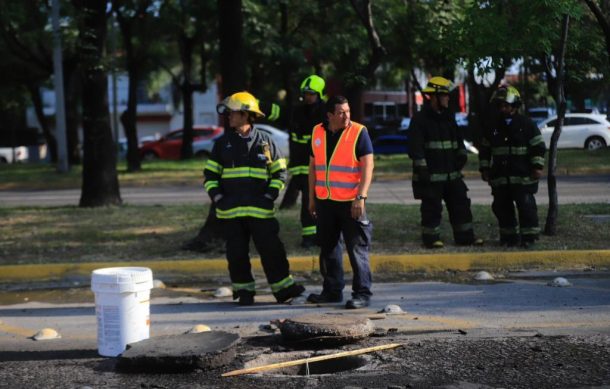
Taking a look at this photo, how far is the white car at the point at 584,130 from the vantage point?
27.9 m

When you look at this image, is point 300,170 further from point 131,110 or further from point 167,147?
point 167,147

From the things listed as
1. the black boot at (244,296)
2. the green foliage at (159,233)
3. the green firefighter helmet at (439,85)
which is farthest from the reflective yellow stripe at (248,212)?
the green firefighter helmet at (439,85)

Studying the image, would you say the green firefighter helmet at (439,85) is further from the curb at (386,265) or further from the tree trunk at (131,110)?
the tree trunk at (131,110)

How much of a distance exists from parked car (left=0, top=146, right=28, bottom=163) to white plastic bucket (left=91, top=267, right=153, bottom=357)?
38552 mm

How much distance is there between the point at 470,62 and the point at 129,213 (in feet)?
18.2

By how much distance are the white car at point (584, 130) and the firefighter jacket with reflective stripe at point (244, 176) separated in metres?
22.1

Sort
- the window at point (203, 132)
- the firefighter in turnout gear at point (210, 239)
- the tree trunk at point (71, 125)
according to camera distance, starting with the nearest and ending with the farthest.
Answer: the firefighter in turnout gear at point (210, 239)
the tree trunk at point (71, 125)
the window at point (203, 132)

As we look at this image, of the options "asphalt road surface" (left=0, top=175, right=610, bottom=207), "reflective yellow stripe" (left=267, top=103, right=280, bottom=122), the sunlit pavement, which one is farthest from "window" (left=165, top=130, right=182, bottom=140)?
"reflective yellow stripe" (left=267, top=103, right=280, bottom=122)

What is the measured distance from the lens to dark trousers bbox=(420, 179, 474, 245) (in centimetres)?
907

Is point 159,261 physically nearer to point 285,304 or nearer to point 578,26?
point 285,304

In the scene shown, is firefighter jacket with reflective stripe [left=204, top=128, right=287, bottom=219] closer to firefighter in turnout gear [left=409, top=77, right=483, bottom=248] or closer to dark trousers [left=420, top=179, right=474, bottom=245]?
firefighter in turnout gear [left=409, top=77, right=483, bottom=248]

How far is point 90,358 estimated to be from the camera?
221 inches

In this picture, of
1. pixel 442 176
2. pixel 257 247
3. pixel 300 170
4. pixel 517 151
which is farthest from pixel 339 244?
pixel 517 151

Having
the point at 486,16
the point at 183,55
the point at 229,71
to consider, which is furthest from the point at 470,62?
the point at 183,55
